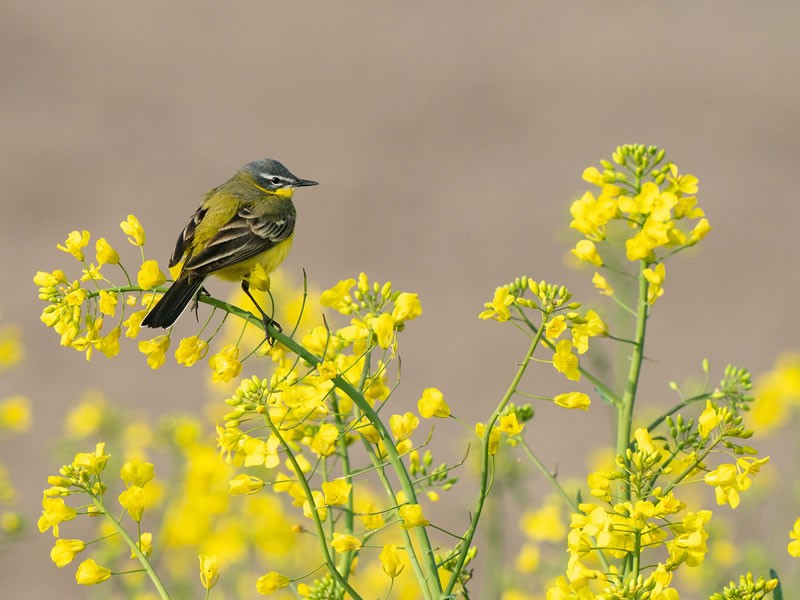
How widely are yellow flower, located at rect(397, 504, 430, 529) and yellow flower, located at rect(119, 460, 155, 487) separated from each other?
0.60 m

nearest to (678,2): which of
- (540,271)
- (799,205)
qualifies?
(799,205)

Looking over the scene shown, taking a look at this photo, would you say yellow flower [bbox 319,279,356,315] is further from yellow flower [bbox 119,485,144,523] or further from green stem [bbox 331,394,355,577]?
yellow flower [bbox 119,485,144,523]

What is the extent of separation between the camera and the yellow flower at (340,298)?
2.67 metres

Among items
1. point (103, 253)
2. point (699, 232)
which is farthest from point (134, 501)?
point (699, 232)

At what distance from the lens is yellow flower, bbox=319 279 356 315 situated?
2672 mm

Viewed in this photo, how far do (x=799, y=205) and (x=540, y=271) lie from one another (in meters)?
3.64

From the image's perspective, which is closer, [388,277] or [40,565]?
[40,565]

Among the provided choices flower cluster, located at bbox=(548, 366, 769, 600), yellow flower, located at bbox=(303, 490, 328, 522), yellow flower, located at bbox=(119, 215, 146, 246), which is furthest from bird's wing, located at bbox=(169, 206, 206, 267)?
flower cluster, located at bbox=(548, 366, 769, 600)

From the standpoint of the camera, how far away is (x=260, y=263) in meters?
4.04

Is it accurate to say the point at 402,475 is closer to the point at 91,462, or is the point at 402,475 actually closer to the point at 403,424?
the point at 403,424

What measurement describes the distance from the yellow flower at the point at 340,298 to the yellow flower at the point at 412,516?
616mm

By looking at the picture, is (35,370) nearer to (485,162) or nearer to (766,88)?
(485,162)

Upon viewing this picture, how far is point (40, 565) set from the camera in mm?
8758

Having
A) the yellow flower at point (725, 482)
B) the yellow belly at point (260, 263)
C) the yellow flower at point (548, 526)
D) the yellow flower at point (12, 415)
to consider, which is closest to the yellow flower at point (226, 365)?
the yellow flower at point (725, 482)
